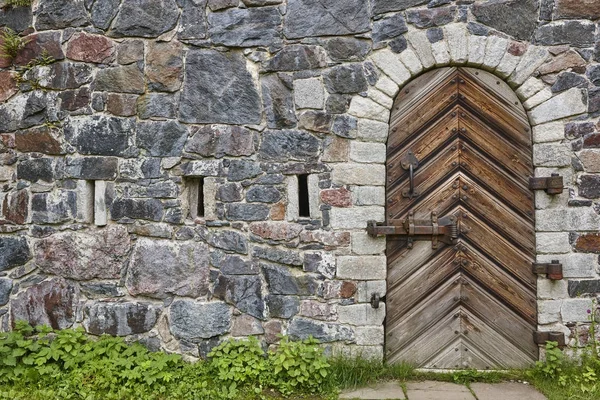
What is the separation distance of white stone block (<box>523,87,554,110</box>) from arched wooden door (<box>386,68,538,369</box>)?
0.14m

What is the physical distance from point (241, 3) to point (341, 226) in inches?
77.7

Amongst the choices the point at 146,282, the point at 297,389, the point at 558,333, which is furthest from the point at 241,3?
the point at 558,333

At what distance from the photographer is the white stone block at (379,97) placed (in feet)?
12.8

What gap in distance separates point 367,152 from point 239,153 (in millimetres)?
1027

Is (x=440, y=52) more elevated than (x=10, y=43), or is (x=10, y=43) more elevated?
(x=10, y=43)

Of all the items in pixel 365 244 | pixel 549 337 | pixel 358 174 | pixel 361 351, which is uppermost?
pixel 358 174

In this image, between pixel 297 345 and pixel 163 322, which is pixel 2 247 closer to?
pixel 163 322

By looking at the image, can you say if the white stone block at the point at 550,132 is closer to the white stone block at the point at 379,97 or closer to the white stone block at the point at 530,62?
the white stone block at the point at 530,62

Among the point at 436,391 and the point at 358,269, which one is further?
the point at 358,269

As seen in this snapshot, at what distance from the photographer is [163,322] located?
405cm

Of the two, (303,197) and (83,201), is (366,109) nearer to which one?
(303,197)

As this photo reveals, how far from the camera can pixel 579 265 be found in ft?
12.5

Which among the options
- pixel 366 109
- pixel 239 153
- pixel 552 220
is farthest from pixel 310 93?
pixel 552 220

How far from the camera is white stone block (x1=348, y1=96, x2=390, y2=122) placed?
3.89 meters
